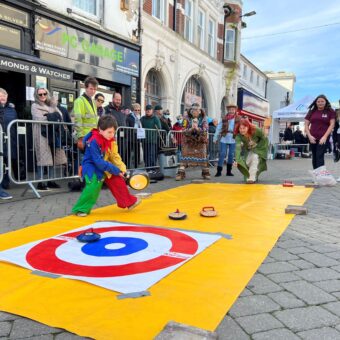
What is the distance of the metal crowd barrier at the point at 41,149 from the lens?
5.96 meters

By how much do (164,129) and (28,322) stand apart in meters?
7.98

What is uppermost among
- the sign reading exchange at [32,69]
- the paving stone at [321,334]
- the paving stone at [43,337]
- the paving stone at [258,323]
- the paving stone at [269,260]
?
the sign reading exchange at [32,69]

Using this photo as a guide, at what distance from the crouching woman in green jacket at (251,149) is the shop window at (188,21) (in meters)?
12.5

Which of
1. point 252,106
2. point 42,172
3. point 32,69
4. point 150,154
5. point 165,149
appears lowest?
point 42,172

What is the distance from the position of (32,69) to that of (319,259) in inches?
273

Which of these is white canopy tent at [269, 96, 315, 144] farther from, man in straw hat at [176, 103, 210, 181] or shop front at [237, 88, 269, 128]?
man in straw hat at [176, 103, 210, 181]

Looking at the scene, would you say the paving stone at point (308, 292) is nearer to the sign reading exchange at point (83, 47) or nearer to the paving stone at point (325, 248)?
the paving stone at point (325, 248)

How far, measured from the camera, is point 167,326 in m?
1.75

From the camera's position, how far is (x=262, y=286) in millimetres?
2410

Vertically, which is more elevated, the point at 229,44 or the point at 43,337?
the point at 229,44

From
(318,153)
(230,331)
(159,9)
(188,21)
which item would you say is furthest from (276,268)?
(188,21)

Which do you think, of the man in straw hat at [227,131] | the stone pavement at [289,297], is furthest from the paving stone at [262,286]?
the man in straw hat at [227,131]

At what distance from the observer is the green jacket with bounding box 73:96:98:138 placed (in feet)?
19.6

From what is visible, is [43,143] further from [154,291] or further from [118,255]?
[154,291]
